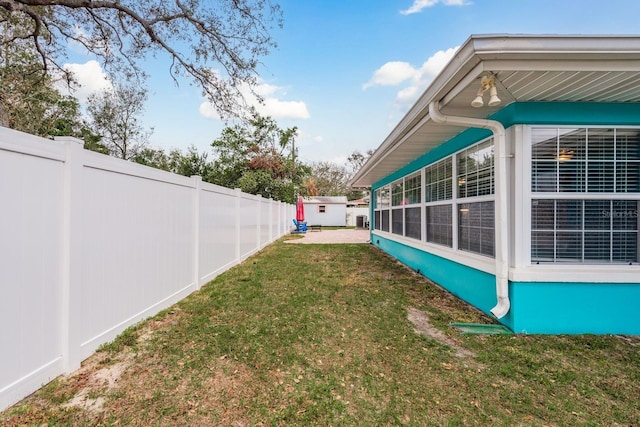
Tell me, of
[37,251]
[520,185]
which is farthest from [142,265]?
[520,185]

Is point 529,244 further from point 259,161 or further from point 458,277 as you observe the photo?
point 259,161

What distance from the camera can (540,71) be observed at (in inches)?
111

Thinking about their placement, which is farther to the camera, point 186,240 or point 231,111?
point 231,111

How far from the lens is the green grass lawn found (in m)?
2.06

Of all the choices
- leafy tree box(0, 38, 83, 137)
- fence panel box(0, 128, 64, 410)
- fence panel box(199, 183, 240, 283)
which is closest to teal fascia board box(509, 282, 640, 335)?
fence panel box(0, 128, 64, 410)

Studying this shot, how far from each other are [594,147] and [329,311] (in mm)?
3847

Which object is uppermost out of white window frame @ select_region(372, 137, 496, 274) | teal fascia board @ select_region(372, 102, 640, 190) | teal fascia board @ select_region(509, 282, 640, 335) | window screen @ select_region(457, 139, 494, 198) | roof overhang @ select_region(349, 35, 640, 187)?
roof overhang @ select_region(349, 35, 640, 187)

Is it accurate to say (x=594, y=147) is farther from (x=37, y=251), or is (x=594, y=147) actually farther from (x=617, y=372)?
(x=37, y=251)

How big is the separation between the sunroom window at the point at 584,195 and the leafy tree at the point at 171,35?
7.25 m

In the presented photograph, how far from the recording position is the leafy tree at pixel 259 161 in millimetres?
19734

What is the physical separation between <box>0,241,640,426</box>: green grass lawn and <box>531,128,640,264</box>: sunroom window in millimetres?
1011

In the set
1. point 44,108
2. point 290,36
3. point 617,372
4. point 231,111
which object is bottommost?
point 617,372

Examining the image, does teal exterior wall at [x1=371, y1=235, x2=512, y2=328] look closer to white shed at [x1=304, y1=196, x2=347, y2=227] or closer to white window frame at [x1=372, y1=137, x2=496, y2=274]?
white window frame at [x1=372, y1=137, x2=496, y2=274]

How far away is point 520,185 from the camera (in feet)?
11.5
